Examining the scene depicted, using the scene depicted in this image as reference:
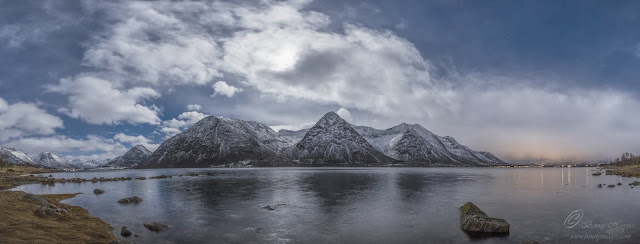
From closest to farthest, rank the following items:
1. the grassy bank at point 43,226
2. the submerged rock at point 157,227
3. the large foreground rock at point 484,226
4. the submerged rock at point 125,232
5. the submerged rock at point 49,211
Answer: the grassy bank at point 43,226, the submerged rock at point 125,232, the large foreground rock at point 484,226, the submerged rock at point 157,227, the submerged rock at point 49,211

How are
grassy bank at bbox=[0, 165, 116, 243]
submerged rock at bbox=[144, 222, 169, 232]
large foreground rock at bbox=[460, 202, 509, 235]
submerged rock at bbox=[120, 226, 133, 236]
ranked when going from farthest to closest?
submerged rock at bbox=[144, 222, 169, 232]
large foreground rock at bbox=[460, 202, 509, 235]
submerged rock at bbox=[120, 226, 133, 236]
grassy bank at bbox=[0, 165, 116, 243]

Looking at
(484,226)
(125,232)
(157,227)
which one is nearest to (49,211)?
(125,232)

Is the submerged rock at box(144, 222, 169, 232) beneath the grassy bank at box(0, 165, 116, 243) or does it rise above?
beneath

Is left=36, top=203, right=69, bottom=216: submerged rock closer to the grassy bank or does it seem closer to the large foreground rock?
the grassy bank

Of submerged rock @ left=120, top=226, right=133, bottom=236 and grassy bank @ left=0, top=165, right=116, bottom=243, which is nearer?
grassy bank @ left=0, top=165, right=116, bottom=243

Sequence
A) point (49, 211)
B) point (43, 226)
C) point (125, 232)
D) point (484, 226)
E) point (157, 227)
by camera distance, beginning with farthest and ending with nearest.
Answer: point (49, 211) → point (157, 227) → point (484, 226) → point (125, 232) → point (43, 226)

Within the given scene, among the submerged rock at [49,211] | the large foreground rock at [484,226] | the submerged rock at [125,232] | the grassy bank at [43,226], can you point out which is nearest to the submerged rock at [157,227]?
the submerged rock at [125,232]

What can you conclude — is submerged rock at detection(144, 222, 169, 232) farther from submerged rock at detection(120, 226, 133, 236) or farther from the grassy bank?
the grassy bank

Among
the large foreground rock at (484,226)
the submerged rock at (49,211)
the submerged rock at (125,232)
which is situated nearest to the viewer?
the submerged rock at (125,232)

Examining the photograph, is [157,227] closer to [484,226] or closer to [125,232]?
[125,232]

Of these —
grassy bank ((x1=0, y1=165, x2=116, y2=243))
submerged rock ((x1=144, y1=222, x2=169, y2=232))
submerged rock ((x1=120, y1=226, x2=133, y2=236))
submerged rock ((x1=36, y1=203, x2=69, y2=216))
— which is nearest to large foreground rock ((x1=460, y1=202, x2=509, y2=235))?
submerged rock ((x1=144, y1=222, x2=169, y2=232))

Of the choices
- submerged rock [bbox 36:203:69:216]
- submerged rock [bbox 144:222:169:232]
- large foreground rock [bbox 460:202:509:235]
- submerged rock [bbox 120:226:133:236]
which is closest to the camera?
submerged rock [bbox 120:226:133:236]

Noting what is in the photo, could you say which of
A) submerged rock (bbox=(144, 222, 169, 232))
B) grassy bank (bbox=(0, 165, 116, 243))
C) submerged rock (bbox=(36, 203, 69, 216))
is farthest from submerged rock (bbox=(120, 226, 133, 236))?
submerged rock (bbox=(36, 203, 69, 216))

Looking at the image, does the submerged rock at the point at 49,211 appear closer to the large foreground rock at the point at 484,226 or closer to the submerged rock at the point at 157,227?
the submerged rock at the point at 157,227
